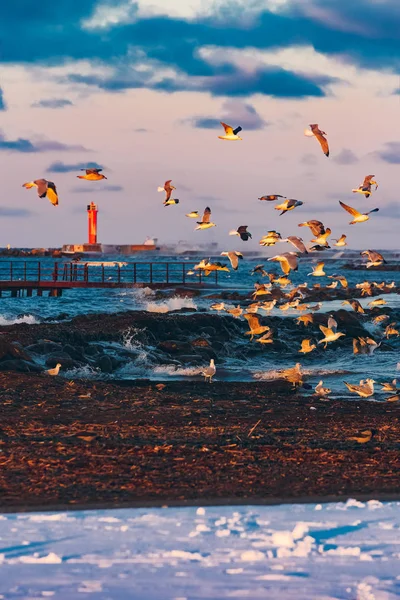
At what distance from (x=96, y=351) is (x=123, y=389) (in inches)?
237

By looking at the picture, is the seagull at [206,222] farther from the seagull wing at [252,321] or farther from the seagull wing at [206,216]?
the seagull wing at [252,321]

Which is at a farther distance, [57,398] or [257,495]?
[57,398]

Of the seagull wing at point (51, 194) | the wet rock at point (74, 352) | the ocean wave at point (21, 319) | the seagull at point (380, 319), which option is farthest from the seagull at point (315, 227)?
the ocean wave at point (21, 319)

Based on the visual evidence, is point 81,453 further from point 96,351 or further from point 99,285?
point 99,285

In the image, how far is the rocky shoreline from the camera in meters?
8.05

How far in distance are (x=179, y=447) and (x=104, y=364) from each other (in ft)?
30.1

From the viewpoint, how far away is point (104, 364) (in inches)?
744

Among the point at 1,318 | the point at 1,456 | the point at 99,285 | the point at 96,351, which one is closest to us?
the point at 1,456

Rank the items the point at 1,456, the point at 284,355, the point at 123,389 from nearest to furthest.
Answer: the point at 1,456 < the point at 123,389 < the point at 284,355

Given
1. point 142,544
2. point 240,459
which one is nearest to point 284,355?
point 240,459

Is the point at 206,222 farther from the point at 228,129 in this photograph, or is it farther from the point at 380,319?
the point at 380,319

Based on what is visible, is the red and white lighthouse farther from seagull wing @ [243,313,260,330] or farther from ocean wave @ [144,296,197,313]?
seagull wing @ [243,313,260,330]

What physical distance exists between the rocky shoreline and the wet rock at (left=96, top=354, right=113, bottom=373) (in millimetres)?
3676

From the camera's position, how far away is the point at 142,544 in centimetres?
639
